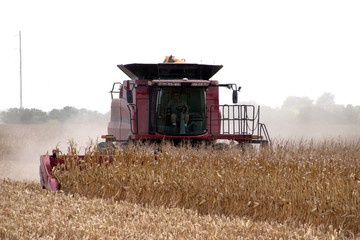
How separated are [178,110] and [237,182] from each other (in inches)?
159

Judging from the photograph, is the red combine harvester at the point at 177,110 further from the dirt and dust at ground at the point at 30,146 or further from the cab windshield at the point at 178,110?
the dirt and dust at ground at the point at 30,146

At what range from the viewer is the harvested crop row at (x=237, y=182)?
533cm

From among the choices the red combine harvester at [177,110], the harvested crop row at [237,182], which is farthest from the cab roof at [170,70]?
the harvested crop row at [237,182]

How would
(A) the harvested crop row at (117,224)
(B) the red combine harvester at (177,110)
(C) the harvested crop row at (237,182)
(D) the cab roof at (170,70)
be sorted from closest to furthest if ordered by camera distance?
(A) the harvested crop row at (117,224)
(C) the harvested crop row at (237,182)
(B) the red combine harvester at (177,110)
(D) the cab roof at (170,70)

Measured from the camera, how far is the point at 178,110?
969 cm

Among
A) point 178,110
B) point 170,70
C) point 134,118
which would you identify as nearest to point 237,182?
point 178,110

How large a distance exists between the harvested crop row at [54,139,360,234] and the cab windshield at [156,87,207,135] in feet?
7.35

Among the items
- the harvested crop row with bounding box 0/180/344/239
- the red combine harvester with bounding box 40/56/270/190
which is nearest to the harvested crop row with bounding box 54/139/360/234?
the harvested crop row with bounding box 0/180/344/239

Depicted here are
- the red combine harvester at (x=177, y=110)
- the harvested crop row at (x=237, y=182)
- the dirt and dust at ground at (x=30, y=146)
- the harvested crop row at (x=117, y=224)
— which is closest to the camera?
the harvested crop row at (x=117, y=224)

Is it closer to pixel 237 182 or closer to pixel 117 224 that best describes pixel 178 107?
pixel 237 182

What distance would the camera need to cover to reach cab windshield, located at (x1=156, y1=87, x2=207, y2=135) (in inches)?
379

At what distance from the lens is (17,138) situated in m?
17.7

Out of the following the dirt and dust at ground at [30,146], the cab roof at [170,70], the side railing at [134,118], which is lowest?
the dirt and dust at ground at [30,146]

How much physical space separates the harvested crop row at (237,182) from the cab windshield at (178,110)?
2.24m
